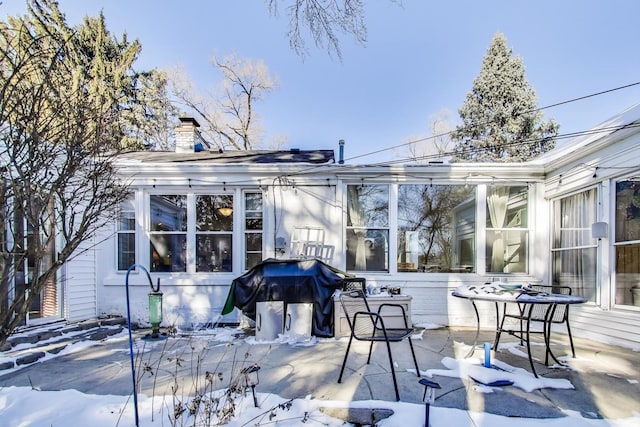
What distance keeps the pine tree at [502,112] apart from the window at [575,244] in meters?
11.0

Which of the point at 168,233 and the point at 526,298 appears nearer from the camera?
the point at 526,298

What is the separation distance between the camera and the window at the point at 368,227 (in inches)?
236

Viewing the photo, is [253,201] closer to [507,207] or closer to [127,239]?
[127,239]

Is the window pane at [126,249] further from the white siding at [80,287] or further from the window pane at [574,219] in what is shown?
the window pane at [574,219]

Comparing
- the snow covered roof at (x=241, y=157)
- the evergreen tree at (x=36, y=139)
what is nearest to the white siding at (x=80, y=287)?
the snow covered roof at (x=241, y=157)

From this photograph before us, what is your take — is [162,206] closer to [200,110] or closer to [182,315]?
[182,315]

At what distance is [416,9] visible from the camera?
371cm

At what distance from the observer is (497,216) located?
5992mm

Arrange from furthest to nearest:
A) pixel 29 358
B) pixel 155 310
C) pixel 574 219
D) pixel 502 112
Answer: pixel 502 112 < pixel 574 219 < pixel 155 310 < pixel 29 358

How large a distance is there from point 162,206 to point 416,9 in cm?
514

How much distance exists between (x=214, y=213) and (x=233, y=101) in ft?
39.7

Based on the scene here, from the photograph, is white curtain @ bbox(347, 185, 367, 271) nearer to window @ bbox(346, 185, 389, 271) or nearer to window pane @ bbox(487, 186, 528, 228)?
window @ bbox(346, 185, 389, 271)

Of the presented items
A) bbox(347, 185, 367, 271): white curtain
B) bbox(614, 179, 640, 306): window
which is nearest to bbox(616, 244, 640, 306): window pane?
bbox(614, 179, 640, 306): window

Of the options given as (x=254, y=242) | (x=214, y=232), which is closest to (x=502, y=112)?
(x=254, y=242)
